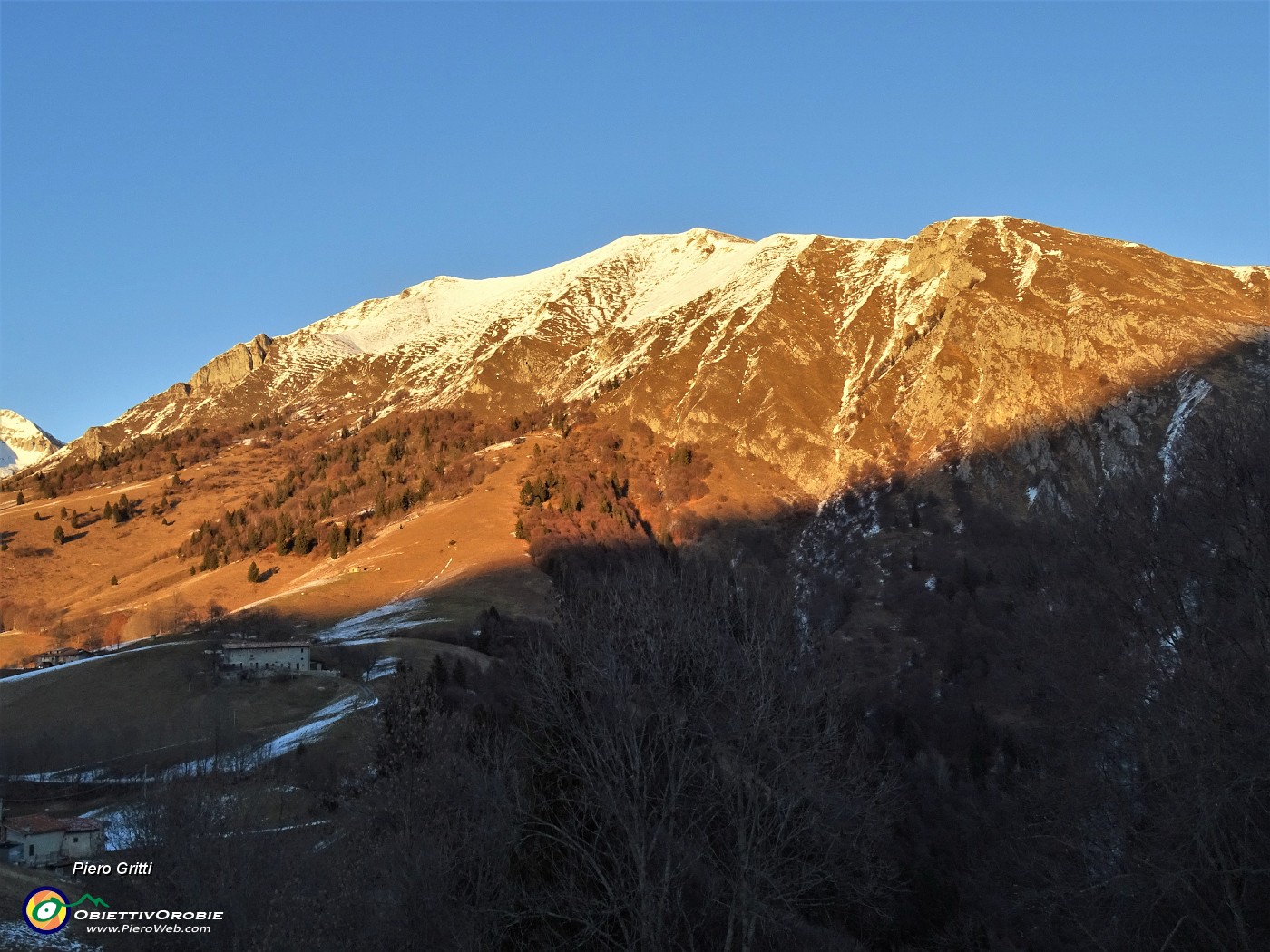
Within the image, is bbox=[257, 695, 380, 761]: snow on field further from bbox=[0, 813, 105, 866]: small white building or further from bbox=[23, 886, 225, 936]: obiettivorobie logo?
bbox=[23, 886, 225, 936]: obiettivorobie logo

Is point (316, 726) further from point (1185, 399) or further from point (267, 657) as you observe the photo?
point (1185, 399)

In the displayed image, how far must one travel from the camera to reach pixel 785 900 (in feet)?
94.5

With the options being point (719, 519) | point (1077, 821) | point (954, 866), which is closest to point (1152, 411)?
point (719, 519)

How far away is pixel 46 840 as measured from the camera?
5512 cm

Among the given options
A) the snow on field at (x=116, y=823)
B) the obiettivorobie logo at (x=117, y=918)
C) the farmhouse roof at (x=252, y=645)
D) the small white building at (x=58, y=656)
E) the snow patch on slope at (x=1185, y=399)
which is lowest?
the snow on field at (x=116, y=823)

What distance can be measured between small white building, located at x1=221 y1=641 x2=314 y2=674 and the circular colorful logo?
212ft

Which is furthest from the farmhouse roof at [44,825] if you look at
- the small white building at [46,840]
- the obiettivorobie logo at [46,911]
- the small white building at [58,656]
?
the small white building at [58,656]

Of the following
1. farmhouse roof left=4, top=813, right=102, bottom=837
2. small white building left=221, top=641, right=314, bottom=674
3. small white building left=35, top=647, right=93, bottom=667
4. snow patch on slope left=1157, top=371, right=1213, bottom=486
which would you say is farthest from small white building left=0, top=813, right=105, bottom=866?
snow patch on slope left=1157, top=371, right=1213, bottom=486

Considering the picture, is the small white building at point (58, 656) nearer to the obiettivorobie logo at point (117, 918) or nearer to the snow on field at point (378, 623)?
the snow on field at point (378, 623)

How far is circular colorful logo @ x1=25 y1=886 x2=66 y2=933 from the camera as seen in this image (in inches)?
1249

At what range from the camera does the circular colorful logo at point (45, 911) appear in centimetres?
3172

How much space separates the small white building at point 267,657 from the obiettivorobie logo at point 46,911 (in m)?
64.7

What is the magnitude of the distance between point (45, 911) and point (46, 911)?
25 millimetres

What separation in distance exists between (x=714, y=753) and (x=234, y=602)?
12874cm
